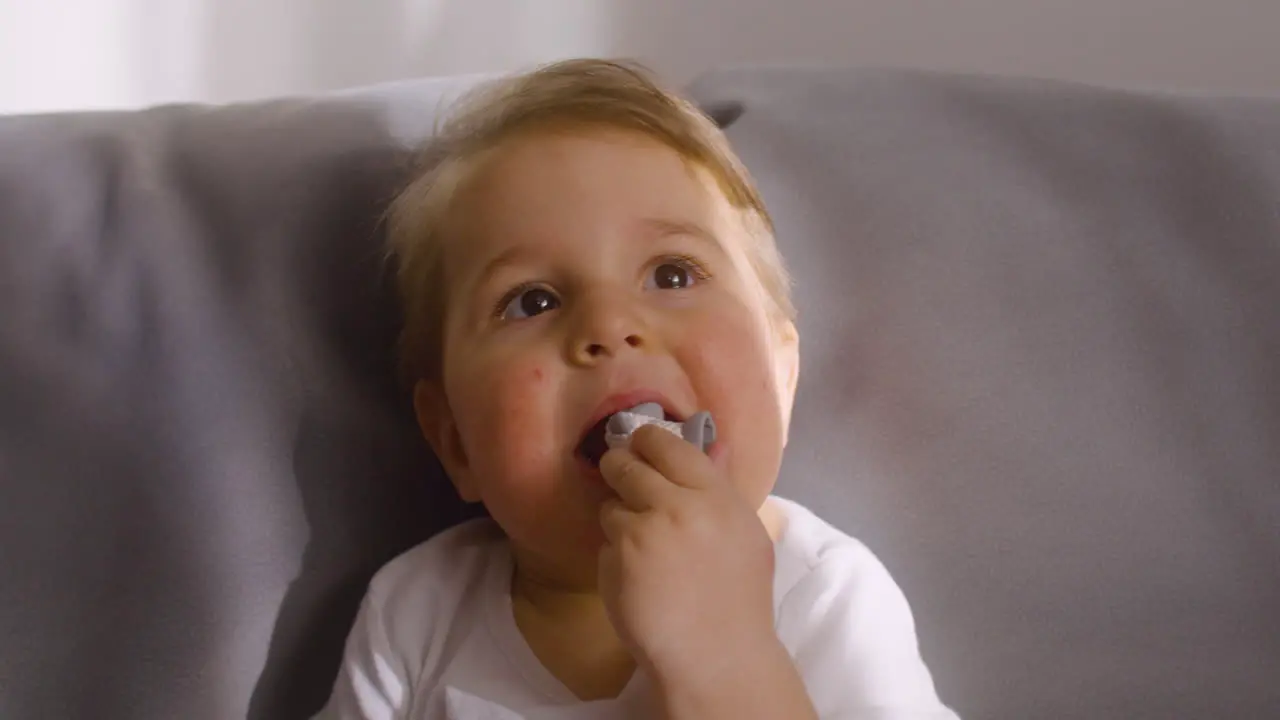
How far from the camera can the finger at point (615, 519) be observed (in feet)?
1.89

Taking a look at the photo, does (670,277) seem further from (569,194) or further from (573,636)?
(573,636)

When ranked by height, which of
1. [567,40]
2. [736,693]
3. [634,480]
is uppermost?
[567,40]

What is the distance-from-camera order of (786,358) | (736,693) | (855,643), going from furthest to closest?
(786,358)
(855,643)
(736,693)

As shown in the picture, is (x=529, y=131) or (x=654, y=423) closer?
(x=654, y=423)

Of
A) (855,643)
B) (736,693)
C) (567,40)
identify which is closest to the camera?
(736,693)

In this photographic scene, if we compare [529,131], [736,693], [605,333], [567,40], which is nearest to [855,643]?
[736,693]

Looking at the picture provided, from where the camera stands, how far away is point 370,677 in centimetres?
71

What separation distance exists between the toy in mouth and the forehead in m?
0.12

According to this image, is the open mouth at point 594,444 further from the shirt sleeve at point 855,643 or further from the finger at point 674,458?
the shirt sleeve at point 855,643

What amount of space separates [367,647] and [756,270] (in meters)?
A: 0.37

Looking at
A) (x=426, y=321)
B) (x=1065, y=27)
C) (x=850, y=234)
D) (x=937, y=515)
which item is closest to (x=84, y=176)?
(x=426, y=321)

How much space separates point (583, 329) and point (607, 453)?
0.27ft

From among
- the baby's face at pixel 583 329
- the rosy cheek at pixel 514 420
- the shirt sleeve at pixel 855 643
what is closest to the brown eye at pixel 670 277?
the baby's face at pixel 583 329

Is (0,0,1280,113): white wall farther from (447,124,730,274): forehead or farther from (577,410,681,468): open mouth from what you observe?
(577,410,681,468): open mouth
